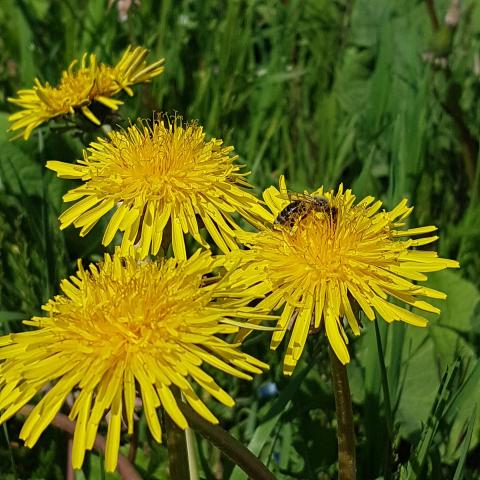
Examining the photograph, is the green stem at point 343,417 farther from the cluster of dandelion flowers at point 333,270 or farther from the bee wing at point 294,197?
the bee wing at point 294,197

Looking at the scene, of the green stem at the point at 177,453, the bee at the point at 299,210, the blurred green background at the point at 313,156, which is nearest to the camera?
the green stem at the point at 177,453

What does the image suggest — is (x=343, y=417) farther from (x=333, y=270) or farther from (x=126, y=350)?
(x=126, y=350)

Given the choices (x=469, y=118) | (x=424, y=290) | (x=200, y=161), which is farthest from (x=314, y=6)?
(x=424, y=290)

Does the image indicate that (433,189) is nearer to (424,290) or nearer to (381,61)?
(381,61)

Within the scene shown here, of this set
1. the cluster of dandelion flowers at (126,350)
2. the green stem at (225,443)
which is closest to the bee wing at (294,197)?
the cluster of dandelion flowers at (126,350)

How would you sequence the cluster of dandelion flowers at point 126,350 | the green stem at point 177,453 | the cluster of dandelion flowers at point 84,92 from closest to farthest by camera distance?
the cluster of dandelion flowers at point 126,350, the green stem at point 177,453, the cluster of dandelion flowers at point 84,92

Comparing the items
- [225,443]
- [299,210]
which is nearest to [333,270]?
[299,210]

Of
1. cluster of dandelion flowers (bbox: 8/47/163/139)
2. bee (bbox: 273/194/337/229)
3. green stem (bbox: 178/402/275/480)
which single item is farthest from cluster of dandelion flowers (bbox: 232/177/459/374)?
cluster of dandelion flowers (bbox: 8/47/163/139)
